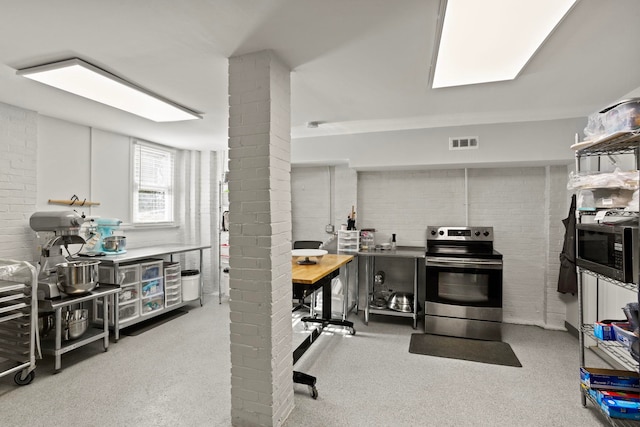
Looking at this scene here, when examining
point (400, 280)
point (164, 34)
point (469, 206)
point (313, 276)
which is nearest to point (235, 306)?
point (313, 276)

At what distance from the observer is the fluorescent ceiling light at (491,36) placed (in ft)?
5.86

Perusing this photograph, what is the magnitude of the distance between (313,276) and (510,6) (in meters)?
2.17

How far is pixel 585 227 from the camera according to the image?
91.8 inches

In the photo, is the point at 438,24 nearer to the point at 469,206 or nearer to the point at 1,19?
the point at 1,19

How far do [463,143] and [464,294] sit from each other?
181 cm

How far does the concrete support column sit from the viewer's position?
2137 millimetres

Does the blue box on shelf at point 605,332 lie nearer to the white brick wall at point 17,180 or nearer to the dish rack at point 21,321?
the dish rack at point 21,321

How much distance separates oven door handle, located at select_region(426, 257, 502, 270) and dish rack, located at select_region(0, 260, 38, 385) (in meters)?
3.86

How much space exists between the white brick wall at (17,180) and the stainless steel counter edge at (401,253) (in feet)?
12.0

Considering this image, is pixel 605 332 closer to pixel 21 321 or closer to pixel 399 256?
pixel 399 256

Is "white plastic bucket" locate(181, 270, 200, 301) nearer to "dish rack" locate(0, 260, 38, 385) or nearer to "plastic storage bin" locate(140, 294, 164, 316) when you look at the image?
"plastic storage bin" locate(140, 294, 164, 316)

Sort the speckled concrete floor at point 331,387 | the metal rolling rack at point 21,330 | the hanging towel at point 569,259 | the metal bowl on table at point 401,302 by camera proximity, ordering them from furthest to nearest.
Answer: the metal bowl on table at point 401,302, the hanging towel at point 569,259, the metal rolling rack at point 21,330, the speckled concrete floor at point 331,387

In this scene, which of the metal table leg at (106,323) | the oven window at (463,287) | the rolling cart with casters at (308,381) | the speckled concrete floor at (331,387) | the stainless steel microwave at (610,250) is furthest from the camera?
the oven window at (463,287)

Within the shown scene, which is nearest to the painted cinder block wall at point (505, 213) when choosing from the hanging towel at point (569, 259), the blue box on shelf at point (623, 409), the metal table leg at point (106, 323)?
the hanging towel at point (569, 259)
